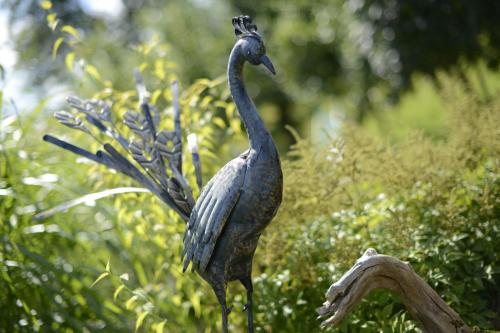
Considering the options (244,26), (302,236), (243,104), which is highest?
(244,26)

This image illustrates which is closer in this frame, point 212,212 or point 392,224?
point 212,212

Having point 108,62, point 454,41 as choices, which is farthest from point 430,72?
point 108,62

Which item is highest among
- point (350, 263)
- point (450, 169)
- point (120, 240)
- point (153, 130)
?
point (153, 130)

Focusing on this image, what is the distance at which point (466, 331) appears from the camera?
187 centimetres

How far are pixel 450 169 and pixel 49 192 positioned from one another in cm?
197

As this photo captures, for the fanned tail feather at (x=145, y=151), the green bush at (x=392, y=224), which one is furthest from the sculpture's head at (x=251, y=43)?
the green bush at (x=392, y=224)

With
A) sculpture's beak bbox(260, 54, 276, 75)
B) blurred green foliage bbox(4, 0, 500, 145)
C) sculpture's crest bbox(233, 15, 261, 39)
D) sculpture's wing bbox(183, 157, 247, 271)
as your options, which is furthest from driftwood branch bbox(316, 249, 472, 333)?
blurred green foliage bbox(4, 0, 500, 145)

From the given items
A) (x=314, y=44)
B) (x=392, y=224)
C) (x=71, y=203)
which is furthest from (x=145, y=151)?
(x=314, y=44)

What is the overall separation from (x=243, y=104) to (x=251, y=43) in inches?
7.3

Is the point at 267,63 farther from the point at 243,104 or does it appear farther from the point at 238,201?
the point at 238,201

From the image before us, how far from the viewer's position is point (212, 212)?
1.80 meters

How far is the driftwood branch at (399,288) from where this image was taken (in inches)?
67.9

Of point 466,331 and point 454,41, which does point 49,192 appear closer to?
point 466,331

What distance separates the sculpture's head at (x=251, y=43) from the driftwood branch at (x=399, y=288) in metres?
0.61
